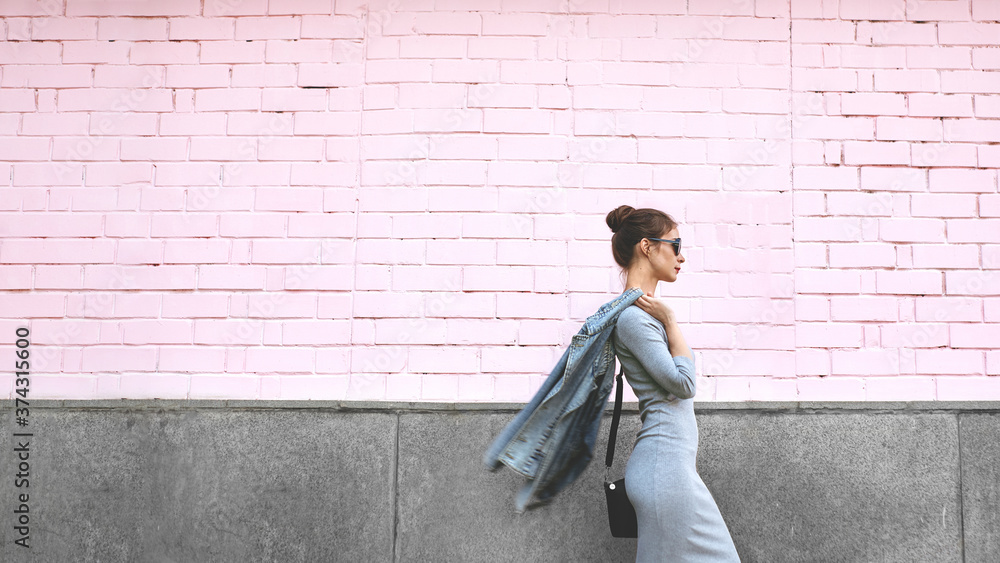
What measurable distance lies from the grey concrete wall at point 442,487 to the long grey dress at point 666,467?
1023 mm

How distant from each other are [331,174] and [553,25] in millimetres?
1621

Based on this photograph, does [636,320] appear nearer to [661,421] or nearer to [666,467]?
[661,421]

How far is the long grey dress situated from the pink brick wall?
1119 millimetres

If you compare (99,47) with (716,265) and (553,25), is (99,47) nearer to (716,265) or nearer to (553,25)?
(553,25)

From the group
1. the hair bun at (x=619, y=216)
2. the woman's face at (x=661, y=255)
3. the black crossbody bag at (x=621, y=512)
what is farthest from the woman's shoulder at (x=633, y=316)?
the black crossbody bag at (x=621, y=512)

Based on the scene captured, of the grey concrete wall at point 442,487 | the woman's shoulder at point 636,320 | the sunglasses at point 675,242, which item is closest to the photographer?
the woman's shoulder at point 636,320

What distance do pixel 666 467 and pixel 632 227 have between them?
1048 mm

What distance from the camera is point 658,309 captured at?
301 cm

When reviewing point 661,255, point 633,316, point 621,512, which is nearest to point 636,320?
point 633,316

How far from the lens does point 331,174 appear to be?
13.9 ft

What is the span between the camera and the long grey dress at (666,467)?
9.18ft

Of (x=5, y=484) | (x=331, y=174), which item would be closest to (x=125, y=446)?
(x=5, y=484)

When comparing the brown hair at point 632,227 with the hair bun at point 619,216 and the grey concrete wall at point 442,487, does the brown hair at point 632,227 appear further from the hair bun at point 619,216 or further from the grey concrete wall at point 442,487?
the grey concrete wall at point 442,487

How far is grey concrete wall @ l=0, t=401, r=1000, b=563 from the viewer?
3939mm
